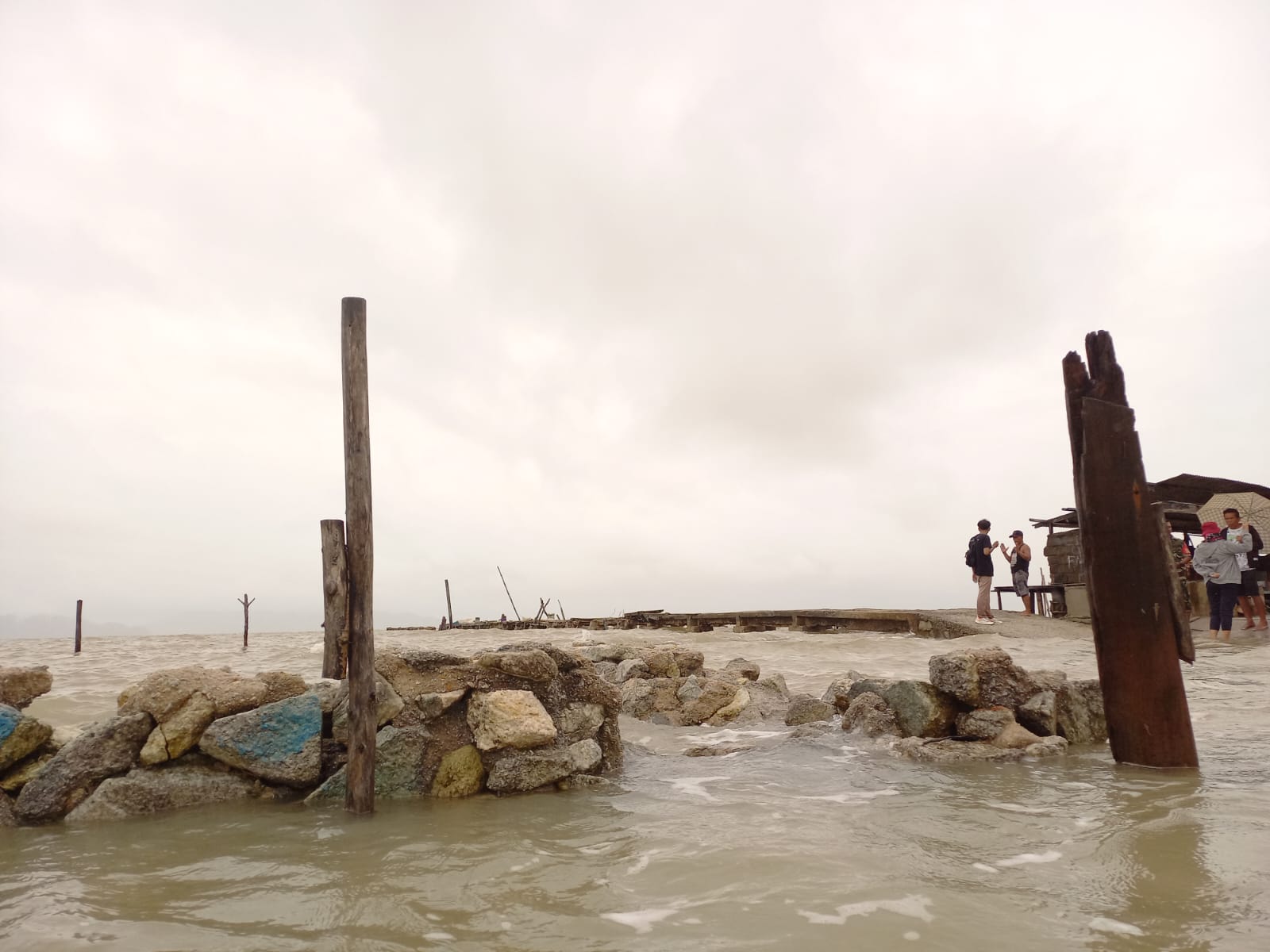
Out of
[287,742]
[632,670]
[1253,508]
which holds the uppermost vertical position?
[1253,508]

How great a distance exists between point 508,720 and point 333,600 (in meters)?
2.84

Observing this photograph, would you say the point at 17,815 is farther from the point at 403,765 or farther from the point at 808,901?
the point at 808,901

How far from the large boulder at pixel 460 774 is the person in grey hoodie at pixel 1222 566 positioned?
13.1m

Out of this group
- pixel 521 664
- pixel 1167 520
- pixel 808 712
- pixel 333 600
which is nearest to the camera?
pixel 521 664

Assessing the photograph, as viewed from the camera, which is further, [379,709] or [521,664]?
[521,664]

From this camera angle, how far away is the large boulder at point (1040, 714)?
742 centimetres

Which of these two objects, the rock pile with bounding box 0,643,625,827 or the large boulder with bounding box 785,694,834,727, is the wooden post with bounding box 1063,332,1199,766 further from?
the rock pile with bounding box 0,643,625,827

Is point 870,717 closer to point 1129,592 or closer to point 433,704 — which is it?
point 1129,592

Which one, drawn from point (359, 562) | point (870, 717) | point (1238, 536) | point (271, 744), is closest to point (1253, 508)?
point (1238, 536)

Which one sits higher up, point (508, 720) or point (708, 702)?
point (508, 720)

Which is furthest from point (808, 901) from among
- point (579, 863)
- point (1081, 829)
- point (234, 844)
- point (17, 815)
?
point (17, 815)

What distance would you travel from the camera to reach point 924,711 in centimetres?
765

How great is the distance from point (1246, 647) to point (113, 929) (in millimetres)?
15627

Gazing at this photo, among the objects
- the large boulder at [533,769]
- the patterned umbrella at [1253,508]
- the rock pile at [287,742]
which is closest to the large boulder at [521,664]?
the rock pile at [287,742]
